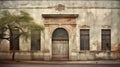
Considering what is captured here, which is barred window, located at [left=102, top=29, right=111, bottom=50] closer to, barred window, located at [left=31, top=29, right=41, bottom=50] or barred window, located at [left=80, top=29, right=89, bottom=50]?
barred window, located at [left=80, top=29, right=89, bottom=50]

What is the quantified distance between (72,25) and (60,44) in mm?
2344

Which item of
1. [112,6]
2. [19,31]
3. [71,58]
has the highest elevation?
[112,6]

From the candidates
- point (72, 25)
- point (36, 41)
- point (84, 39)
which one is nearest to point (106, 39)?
point (84, 39)

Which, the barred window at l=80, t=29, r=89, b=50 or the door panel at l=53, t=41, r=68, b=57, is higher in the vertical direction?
the barred window at l=80, t=29, r=89, b=50

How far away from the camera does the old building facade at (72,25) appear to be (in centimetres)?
4003

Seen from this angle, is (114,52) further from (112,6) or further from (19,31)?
(19,31)

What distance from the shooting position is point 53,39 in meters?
40.5

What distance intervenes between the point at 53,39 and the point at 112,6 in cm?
696

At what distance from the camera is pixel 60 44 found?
40594mm

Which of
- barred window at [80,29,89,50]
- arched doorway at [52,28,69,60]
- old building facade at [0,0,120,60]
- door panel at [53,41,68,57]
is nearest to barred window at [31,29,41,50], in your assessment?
old building facade at [0,0,120,60]

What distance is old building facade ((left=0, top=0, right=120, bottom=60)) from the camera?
40031 mm

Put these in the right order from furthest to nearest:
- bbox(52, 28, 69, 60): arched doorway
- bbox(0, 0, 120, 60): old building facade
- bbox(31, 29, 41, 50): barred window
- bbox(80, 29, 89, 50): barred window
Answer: bbox(52, 28, 69, 60): arched doorway < bbox(80, 29, 89, 50): barred window < bbox(0, 0, 120, 60): old building facade < bbox(31, 29, 41, 50): barred window

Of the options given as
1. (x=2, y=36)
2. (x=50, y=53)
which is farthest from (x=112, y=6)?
(x=2, y=36)

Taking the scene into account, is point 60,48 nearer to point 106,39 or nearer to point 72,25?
point 72,25
